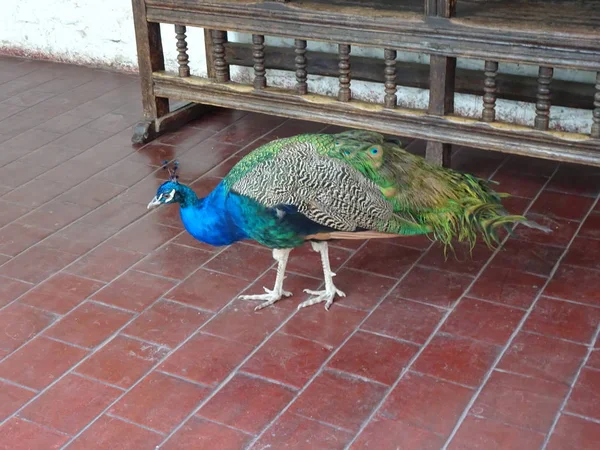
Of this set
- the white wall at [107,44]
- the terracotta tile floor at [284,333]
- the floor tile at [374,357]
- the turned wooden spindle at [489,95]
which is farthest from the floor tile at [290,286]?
the white wall at [107,44]

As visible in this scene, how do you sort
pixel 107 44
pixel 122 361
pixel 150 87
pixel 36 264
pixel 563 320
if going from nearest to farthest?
pixel 122 361 → pixel 563 320 → pixel 36 264 → pixel 150 87 → pixel 107 44

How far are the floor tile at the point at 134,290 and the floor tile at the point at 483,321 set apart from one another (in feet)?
3.95

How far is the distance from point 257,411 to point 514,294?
1231 millimetres

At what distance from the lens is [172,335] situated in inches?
129

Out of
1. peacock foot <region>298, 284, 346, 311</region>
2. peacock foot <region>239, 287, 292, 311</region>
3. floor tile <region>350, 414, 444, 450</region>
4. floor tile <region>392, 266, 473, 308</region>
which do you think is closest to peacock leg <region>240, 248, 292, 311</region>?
peacock foot <region>239, 287, 292, 311</region>

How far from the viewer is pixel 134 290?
3.58 m

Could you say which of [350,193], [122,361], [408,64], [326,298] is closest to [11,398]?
[122,361]

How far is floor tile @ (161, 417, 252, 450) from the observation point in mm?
2691

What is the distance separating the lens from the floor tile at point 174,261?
12.2 ft

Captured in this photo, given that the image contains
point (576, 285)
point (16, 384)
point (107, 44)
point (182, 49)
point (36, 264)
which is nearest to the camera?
point (16, 384)

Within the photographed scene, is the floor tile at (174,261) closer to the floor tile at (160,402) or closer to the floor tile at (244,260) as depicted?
the floor tile at (244,260)

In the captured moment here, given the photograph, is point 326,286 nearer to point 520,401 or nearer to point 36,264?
point 520,401

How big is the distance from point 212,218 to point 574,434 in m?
1.51

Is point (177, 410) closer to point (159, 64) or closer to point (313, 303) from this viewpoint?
point (313, 303)
